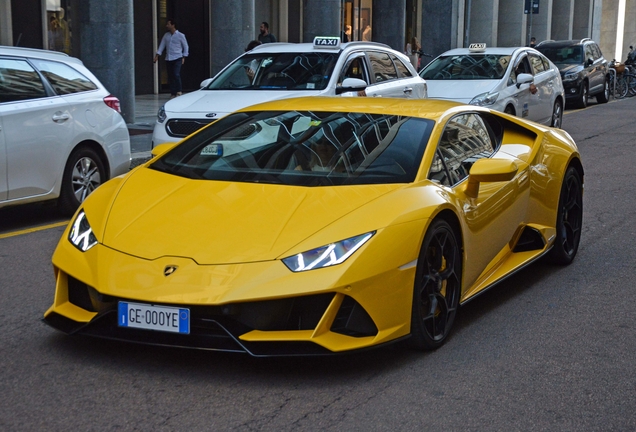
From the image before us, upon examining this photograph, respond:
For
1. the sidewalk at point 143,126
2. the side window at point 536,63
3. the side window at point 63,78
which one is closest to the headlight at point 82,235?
the side window at point 63,78

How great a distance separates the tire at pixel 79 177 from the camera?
31.1 ft

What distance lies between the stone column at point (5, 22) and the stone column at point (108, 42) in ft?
16.9

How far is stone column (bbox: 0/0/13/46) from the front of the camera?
22172 mm

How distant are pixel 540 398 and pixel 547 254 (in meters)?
2.96

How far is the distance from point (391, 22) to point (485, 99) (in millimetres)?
19319

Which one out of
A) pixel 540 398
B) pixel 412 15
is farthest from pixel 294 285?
pixel 412 15

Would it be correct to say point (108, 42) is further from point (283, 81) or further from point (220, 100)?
point (220, 100)

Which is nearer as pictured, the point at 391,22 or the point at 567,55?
the point at 567,55

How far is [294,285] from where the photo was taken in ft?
14.7

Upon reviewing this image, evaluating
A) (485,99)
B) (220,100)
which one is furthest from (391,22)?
(220,100)

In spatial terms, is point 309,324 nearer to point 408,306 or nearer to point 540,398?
point 408,306

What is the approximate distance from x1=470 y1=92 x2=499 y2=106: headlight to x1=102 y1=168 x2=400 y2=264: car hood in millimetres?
11071

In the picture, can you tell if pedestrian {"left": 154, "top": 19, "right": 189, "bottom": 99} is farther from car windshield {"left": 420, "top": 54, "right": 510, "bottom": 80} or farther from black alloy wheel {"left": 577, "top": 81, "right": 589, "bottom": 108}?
black alloy wheel {"left": 577, "top": 81, "right": 589, "bottom": 108}

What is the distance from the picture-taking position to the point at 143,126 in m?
18.1
